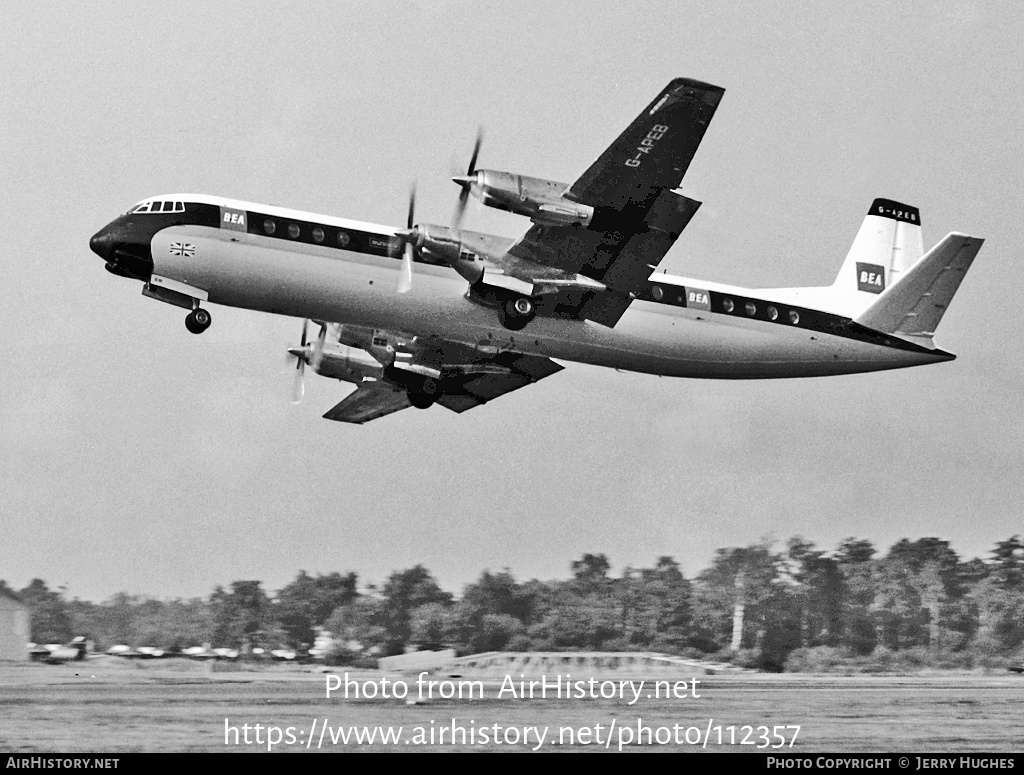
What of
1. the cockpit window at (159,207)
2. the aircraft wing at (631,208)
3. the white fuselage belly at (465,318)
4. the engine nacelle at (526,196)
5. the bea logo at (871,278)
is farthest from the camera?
the bea logo at (871,278)

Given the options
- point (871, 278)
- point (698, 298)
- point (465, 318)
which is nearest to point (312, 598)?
point (465, 318)

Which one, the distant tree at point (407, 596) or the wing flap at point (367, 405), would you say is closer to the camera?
the distant tree at point (407, 596)

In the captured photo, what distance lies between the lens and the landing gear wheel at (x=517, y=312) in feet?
100

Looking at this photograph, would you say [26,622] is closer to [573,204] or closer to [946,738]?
[573,204]

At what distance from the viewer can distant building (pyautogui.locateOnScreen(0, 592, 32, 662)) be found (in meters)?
30.4

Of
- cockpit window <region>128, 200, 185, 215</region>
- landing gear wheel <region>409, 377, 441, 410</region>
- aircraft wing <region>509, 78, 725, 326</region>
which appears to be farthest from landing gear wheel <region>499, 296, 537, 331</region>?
cockpit window <region>128, 200, 185, 215</region>

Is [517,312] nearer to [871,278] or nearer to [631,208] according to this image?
[631,208]

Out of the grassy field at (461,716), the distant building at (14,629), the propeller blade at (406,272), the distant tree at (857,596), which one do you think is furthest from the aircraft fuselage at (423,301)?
the distant building at (14,629)

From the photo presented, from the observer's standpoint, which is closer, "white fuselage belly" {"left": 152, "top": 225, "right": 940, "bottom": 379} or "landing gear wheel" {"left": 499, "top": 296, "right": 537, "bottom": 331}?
"white fuselage belly" {"left": 152, "top": 225, "right": 940, "bottom": 379}

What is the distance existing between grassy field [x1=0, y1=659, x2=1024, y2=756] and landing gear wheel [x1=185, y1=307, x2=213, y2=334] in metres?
7.72

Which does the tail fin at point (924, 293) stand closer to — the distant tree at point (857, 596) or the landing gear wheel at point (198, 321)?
the distant tree at point (857, 596)

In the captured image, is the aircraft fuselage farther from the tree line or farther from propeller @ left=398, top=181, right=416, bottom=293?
the tree line

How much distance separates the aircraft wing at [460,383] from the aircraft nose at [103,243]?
27.4 feet

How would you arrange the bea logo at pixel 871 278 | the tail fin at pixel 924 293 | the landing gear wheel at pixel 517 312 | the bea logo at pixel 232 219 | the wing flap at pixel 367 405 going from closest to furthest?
1. the bea logo at pixel 232 219
2. the landing gear wheel at pixel 517 312
3. the tail fin at pixel 924 293
4. the bea logo at pixel 871 278
5. the wing flap at pixel 367 405
